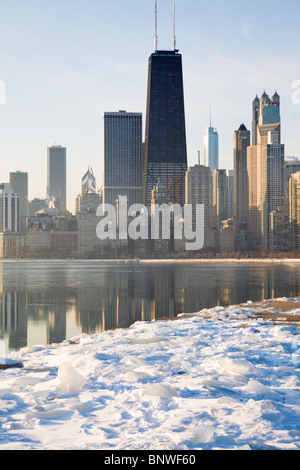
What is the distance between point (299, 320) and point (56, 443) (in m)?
15.7

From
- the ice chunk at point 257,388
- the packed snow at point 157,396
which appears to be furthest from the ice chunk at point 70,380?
the ice chunk at point 257,388

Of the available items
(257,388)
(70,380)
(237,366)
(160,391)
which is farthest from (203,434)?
(237,366)

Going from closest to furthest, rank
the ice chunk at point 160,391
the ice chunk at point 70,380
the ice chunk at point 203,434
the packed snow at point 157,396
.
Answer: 1. the ice chunk at point 203,434
2. the packed snow at point 157,396
3. the ice chunk at point 160,391
4. the ice chunk at point 70,380

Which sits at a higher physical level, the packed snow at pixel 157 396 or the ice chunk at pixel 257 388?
the ice chunk at pixel 257 388

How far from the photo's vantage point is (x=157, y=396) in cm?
945

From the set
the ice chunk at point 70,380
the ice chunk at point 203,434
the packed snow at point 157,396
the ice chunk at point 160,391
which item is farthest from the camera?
the ice chunk at point 70,380

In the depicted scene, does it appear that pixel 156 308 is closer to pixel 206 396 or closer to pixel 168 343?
pixel 168 343

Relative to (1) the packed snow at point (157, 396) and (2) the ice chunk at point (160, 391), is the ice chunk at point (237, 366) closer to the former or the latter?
(1) the packed snow at point (157, 396)

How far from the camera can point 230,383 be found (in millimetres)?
10312

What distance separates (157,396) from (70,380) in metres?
2.11

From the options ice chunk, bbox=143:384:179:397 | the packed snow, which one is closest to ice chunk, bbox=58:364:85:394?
the packed snow

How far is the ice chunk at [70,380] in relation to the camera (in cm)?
1019

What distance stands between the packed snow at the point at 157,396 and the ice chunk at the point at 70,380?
0.02 metres
